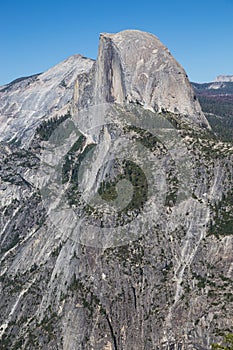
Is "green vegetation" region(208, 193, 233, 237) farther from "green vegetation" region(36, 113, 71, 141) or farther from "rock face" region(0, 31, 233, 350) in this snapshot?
"green vegetation" region(36, 113, 71, 141)

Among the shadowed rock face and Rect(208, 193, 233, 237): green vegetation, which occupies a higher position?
the shadowed rock face

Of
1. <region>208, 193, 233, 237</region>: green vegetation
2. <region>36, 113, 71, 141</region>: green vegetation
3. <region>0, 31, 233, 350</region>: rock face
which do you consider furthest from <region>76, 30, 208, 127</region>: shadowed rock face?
<region>208, 193, 233, 237</region>: green vegetation

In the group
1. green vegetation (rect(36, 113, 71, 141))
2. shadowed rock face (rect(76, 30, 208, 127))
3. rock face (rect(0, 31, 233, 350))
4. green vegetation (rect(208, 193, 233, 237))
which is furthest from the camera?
green vegetation (rect(36, 113, 71, 141))

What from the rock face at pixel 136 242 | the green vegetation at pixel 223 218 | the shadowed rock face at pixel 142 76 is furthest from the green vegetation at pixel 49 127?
the green vegetation at pixel 223 218

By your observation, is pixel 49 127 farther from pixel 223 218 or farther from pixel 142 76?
pixel 223 218

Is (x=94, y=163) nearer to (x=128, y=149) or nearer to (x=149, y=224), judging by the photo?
(x=128, y=149)
